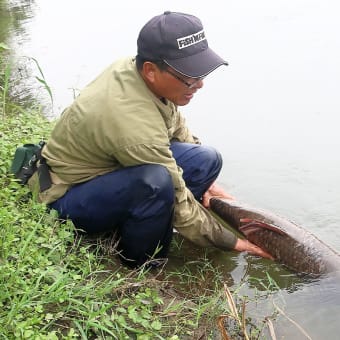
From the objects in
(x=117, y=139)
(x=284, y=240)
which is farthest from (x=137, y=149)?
(x=284, y=240)

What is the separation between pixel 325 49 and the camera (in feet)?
23.0

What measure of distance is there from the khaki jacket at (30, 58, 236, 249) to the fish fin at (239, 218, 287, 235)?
14.5 inches

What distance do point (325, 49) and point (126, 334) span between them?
5.65 meters

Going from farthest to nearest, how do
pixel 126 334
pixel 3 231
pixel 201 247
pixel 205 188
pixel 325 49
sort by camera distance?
pixel 325 49, pixel 205 188, pixel 201 247, pixel 3 231, pixel 126 334

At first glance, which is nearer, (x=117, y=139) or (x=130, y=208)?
(x=117, y=139)

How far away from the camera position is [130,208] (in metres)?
2.97

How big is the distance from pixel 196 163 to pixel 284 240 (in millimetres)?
744

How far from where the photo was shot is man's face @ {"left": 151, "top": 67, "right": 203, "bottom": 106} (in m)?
2.83

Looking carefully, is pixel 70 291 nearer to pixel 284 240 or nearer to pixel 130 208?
pixel 130 208

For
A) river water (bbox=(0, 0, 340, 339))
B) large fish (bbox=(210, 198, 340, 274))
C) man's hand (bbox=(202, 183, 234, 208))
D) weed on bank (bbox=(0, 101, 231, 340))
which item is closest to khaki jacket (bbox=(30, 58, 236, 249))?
weed on bank (bbox=(0, 101, 231, 340))

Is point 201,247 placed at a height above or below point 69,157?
below

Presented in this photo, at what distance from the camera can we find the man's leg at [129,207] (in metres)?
2.88

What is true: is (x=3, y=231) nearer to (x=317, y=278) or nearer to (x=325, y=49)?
(x=317, y=278)

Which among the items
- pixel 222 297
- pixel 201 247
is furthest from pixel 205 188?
pixel 222 297
